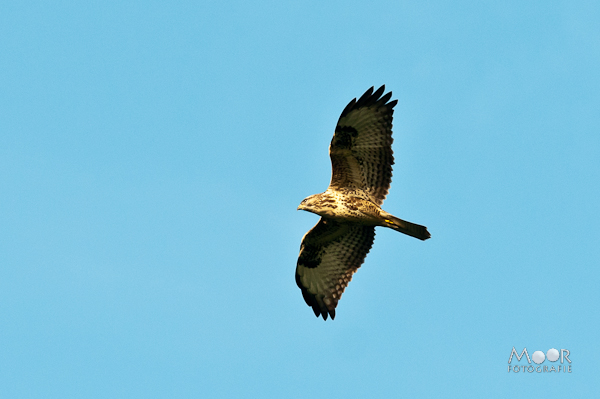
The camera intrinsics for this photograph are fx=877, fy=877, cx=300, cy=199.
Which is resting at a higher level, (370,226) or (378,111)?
(378,111)

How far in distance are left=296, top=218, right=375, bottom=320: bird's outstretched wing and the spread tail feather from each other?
107 cm

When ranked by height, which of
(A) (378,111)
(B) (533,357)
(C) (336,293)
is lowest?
(B) (533,357)

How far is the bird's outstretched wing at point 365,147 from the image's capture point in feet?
50.2

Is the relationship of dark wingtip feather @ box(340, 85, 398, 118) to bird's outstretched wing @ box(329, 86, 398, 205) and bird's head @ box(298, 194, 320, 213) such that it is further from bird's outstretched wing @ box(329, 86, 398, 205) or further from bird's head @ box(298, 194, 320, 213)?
bird's head @ box(298, 194, 320, 213)

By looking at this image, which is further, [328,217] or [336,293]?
[336,293]

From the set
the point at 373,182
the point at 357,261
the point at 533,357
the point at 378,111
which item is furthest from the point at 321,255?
the point at 533,357

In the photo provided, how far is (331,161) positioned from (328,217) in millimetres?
999

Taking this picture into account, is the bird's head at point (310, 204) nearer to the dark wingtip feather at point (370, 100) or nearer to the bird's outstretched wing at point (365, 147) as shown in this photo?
the bird's outstretched wing at point (365, 147)

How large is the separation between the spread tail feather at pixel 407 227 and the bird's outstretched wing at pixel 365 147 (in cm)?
42

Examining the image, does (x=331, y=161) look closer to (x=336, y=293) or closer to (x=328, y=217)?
(x=328, y=217)

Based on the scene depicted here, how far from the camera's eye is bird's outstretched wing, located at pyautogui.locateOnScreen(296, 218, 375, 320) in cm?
1633

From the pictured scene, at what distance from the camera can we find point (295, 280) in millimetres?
16812

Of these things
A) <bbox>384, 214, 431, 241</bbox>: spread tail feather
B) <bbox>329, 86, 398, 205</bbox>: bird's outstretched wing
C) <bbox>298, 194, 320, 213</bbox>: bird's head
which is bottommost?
<bbox>384, 214, 431, 241</bbox>: spread tail feather

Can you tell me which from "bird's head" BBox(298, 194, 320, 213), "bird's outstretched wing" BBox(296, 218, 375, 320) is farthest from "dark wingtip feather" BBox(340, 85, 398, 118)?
"bird's outstretched wing" BBox(296, 218, 375, 320)
